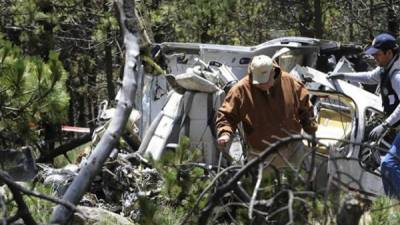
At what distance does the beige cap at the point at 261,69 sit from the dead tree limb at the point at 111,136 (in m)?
2.36

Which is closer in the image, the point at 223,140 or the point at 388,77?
the point at 223,140

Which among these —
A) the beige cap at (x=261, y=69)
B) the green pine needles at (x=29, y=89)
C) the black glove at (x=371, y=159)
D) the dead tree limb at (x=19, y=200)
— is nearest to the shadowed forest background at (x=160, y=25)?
the green pine needles at (x=29, y=89)

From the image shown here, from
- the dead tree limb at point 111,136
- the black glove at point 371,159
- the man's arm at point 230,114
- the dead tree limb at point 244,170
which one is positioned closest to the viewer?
the dead tree limb at point 244,170

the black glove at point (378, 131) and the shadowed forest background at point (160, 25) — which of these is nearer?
the black glove at point (378, 131)

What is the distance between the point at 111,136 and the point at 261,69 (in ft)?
8.73

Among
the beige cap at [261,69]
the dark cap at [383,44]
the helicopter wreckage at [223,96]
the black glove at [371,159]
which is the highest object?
the dark cap at [383,44]

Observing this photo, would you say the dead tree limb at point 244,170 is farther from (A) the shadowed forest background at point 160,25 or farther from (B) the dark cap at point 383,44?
(A) the shadowed forest background at point 160,25

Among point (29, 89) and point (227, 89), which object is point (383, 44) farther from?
point (29, 89)

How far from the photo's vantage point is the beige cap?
6.04m

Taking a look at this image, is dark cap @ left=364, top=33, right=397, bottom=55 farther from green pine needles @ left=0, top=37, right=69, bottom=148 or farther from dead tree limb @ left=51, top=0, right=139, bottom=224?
dead tree limb @ left=51, top=0, right=139, bottom=224

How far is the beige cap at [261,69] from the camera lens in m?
6.04

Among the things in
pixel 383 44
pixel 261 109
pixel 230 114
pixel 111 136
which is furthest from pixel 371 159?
pixel 111 136

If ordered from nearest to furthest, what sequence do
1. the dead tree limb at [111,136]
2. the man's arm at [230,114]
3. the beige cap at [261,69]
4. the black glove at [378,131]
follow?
the dead tree limb at [111,136] < the beige cap at [261,69] < the man's arm at [230,114] < the black glove at [378,131]

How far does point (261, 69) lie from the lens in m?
6.08
